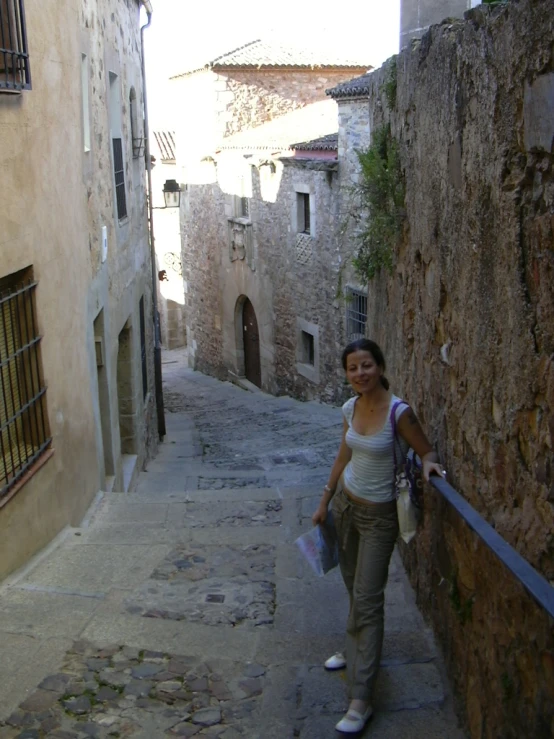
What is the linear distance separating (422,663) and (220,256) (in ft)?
59.3

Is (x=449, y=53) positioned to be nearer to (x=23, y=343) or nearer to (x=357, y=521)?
(x=357, y=521)

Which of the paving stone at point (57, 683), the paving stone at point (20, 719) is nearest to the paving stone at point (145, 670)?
the paving stone at point (57, 683)

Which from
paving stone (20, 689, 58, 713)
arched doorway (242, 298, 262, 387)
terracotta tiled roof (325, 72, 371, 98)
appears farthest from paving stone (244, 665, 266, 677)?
arched doorway (242, 298, 262, 387)

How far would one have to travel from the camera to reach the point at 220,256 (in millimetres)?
21125

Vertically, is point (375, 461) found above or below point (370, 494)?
above

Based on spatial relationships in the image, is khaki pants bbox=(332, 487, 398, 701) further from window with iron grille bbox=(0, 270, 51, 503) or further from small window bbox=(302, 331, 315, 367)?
small window bbox=(302, 331, 315, 367)

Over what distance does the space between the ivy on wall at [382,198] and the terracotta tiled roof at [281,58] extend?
1567 centimetres

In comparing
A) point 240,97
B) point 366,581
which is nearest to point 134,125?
point 240,97

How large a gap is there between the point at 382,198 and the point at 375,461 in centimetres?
A: 231

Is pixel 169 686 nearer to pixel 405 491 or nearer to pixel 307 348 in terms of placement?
pixel 405 491

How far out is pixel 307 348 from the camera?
17.0 meters

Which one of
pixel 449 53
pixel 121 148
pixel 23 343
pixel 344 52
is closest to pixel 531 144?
pixel 449 53

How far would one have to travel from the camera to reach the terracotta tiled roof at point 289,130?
705 inches

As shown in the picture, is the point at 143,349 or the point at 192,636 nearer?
the point at 192,636
